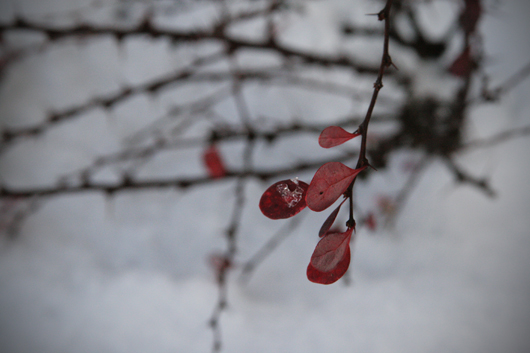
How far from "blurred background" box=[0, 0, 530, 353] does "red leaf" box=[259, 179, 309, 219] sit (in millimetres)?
352

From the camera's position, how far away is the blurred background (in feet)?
2.01

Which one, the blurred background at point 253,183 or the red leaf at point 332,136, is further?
the blurred background at point 253,183

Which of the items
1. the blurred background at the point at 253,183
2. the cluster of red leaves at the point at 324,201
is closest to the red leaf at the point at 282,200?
the cluster of red leaves at the point at 324,201

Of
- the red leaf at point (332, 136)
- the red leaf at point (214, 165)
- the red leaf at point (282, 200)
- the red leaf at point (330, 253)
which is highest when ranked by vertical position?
the red leaf at point (214, 165)

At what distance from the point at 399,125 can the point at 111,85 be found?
86cm

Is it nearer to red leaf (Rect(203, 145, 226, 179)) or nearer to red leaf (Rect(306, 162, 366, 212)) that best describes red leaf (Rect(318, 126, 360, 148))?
red leaf (Rect(306, 162, 366, 212))

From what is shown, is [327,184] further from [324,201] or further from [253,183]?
[253,183]

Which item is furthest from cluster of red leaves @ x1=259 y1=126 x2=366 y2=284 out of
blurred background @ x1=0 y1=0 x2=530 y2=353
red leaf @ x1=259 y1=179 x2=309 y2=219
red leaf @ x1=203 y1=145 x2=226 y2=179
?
red leaf @ x1=203 y1=145 x2=226 y2=179

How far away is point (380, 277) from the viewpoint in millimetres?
677

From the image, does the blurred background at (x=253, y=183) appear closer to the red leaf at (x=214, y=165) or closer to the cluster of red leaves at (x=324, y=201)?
the red leaf at (x=214, y=165)

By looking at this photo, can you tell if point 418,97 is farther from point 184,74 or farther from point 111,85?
point 111,85

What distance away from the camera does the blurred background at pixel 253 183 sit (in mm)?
613

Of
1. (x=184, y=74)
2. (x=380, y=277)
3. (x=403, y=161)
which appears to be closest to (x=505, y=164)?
(x=403, y=161)

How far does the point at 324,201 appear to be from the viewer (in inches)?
6.8
